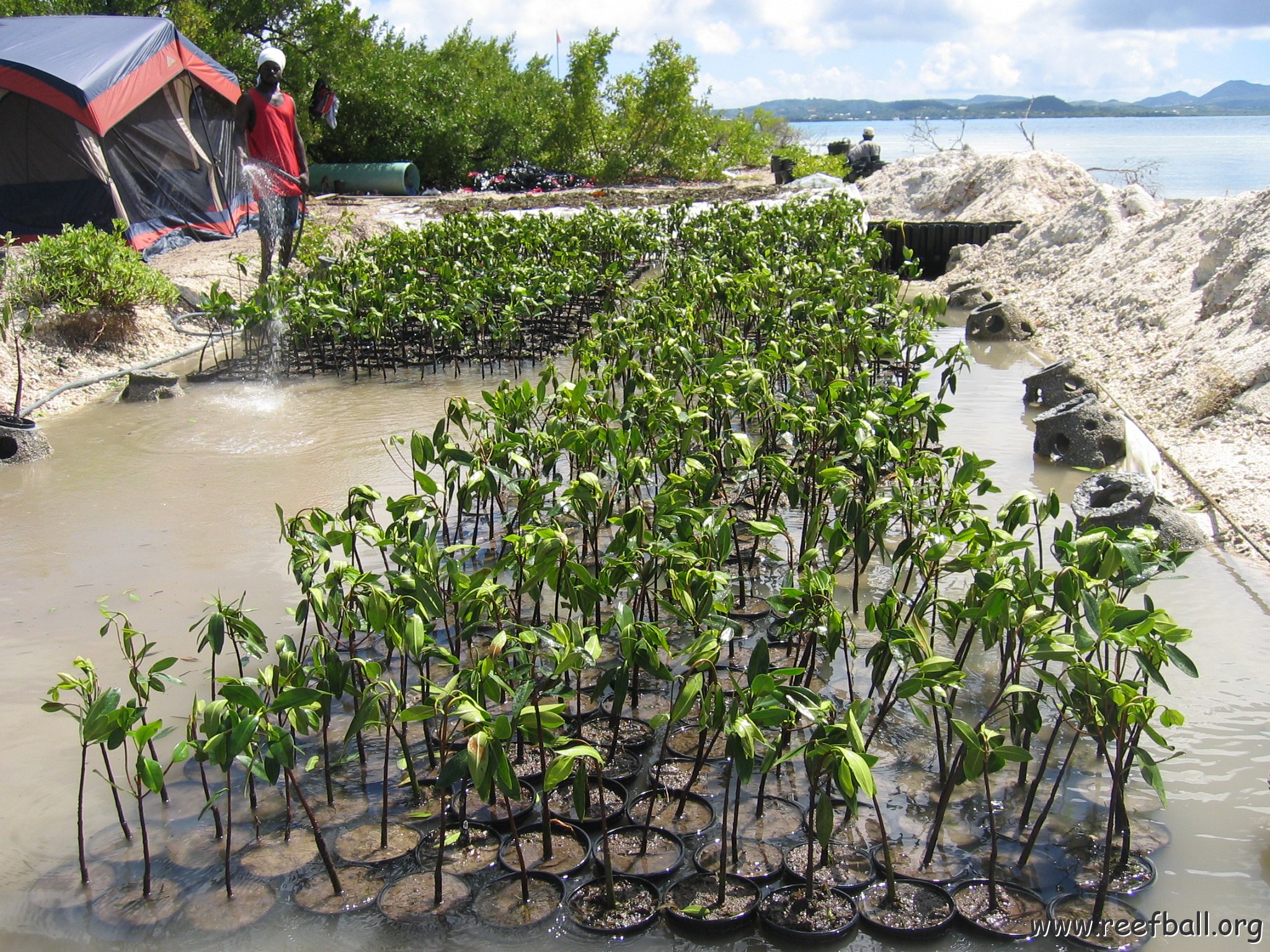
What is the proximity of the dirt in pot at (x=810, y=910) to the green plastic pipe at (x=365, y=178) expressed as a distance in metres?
18.5

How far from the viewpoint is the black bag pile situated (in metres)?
21.7

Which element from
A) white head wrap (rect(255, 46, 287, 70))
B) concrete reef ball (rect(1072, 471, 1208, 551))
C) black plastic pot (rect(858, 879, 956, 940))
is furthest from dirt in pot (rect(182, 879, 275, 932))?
white head wrap (rect(255, 46, 287, 70))

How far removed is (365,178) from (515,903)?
18.7 m

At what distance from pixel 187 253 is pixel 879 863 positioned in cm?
1093

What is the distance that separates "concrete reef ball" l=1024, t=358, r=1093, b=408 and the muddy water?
19cm

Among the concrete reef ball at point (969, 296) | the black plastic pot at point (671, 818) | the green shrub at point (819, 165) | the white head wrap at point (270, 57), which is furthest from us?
the green shrub at point (819, 165)

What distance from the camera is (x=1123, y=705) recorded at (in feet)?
7.22

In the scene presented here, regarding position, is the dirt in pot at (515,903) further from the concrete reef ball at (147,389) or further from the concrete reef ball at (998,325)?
the concrete reef ball at (998,325)

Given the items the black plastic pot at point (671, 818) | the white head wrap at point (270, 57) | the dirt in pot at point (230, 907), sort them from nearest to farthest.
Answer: the dirt in pot at point (230, 907) < the black plastic pot at point (671, 818) < the white head wrap at point (270, 57)

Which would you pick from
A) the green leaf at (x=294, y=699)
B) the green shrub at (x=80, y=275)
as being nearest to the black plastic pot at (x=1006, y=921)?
the green leaf at (x=294, y=699)

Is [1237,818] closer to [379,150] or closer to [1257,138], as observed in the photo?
[379,150]

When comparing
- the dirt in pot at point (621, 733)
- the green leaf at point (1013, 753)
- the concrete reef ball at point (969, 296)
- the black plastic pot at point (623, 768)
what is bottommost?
the black plastic pot at point (623, 768)

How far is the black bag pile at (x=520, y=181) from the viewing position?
21.7 meters

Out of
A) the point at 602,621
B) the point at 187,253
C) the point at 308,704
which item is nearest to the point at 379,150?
the point at 187,253
